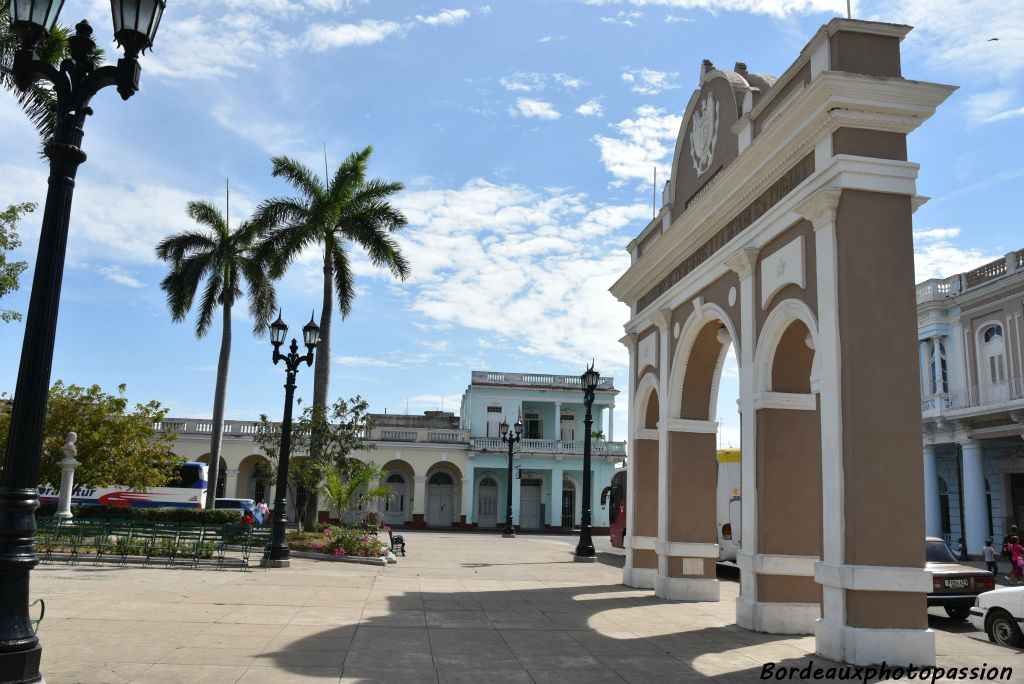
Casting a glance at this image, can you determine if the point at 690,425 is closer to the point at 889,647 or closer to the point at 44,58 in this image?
the point at 889,647

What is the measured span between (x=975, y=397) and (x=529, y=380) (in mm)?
26796

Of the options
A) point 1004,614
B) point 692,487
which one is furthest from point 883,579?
point 692,487

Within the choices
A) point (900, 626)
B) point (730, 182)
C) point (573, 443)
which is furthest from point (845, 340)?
point (573, 443)

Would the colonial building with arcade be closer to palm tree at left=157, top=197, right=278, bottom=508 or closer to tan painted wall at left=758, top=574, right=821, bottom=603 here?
tan painted wall at left=758, top=574, right=821, bottom=603

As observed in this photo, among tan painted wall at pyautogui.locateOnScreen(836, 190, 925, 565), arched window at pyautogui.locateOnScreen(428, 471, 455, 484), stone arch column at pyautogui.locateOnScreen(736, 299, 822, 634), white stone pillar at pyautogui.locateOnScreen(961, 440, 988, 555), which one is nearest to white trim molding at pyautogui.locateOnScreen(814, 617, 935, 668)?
tan painted wall at pyautogui.locateOnScreen(836, 190, 925, 565)

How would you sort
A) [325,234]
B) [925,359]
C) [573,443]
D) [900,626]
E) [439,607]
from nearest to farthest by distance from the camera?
[900,626], [439,607], [325,234], [925,359], [573,443]

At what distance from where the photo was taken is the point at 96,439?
27266 millimetres

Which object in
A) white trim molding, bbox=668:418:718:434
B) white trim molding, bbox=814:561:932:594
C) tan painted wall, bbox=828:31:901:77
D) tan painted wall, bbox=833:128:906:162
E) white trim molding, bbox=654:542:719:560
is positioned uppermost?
tan painted wall, bbox=828:31:901:77

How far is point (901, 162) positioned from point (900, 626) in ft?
18.3

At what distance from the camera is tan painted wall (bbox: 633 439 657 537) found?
57.2 ft

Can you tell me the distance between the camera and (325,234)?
28984 millimetres

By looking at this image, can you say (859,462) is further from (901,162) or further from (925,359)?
(925,359)

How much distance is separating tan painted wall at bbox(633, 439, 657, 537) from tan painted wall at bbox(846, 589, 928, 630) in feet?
27.1

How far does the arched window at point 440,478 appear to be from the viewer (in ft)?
162
